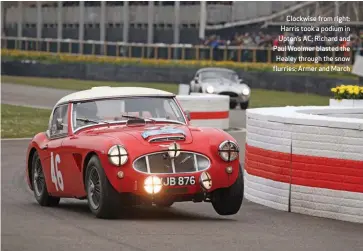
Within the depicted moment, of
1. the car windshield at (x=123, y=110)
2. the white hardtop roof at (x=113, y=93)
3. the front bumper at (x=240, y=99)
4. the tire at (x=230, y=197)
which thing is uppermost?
the white hardtop roof at (x=113, y=93)

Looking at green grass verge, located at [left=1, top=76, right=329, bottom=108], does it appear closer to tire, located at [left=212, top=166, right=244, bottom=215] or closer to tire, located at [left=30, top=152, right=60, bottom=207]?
tire, located at [left=30, top=152, right=60, bottom=207]

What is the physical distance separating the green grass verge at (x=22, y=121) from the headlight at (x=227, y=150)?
14866mm

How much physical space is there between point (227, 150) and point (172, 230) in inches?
53.6

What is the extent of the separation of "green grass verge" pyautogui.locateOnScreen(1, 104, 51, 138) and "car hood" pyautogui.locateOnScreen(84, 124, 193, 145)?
47.2 ft

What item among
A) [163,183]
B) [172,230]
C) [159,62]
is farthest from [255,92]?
[172,230]

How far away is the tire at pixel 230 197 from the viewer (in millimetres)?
10695

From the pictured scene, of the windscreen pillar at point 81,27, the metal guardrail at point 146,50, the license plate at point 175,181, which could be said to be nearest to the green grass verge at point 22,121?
the metal guardrail at point 146,50

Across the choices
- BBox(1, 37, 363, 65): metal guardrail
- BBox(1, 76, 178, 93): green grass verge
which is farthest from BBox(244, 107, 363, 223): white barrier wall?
BBox(1, 76, 178, 93): green grass verge

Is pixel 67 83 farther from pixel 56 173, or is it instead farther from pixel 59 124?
pixel 56 173

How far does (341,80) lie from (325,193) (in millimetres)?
29579

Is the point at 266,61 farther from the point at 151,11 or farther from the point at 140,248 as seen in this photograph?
the point at 140,248

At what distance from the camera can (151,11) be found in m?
52.8

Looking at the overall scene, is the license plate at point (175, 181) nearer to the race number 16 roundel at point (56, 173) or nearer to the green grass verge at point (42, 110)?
the race number 16 roundel at point (56, 173)

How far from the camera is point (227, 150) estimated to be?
34.6ft
